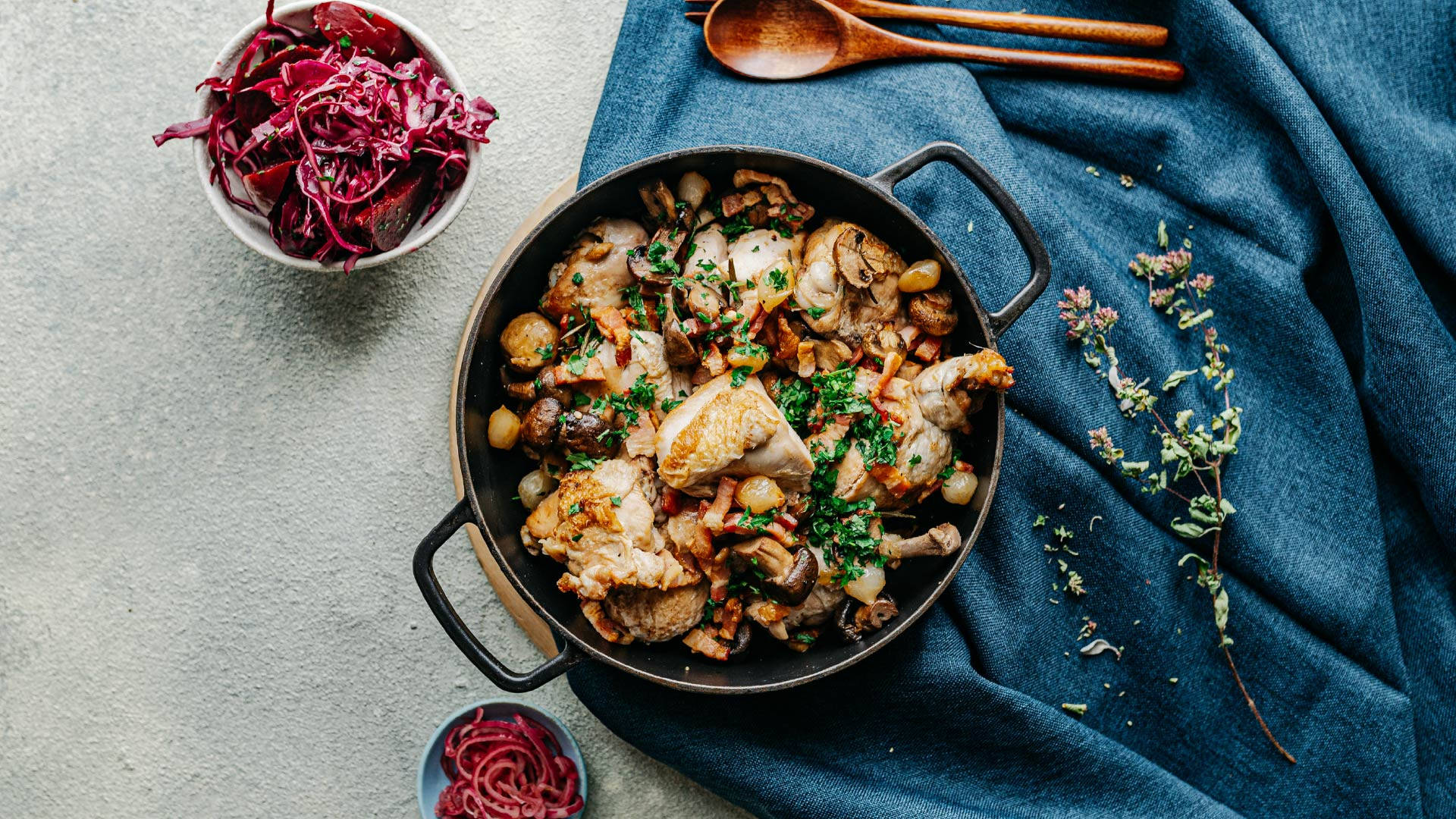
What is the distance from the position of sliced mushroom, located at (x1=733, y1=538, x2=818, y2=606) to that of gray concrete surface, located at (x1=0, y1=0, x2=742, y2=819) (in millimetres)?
1070

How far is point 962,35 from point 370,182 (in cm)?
191

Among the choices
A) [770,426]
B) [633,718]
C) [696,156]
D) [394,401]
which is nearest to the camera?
[770,426]

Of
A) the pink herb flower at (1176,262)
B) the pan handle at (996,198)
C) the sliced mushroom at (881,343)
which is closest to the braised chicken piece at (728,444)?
the sliced mushroom at (881,343)

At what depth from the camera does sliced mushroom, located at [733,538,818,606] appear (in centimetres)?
260

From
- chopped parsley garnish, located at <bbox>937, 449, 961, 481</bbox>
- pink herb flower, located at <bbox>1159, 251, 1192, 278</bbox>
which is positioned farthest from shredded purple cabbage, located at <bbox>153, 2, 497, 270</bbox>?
pink herb flower, located at <bbox>1159, 251, 1192, 278</bbox>

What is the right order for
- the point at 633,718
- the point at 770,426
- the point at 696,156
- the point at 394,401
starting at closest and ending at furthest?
the point at 770,426, the point at 696,156, the point at 633,718, the point at 394,401

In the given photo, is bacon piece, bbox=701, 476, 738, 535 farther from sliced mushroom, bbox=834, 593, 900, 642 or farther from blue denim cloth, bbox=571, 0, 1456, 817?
blue denim cloth, bbox=571, 0, 1456, 817

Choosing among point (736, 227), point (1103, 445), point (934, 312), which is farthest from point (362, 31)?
point (1103, 445)

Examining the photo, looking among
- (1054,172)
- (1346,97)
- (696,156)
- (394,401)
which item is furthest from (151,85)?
(1346,97)

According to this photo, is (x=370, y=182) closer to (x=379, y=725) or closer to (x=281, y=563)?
(x=281, y=563)

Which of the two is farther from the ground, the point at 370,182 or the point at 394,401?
the point at 370,182

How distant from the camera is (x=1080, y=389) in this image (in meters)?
3.14

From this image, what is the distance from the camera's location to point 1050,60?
3197 millimetres

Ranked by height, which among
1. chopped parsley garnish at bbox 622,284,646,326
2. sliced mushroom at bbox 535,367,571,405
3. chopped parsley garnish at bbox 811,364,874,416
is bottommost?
sliced mushroom at bbox 535,367,571,405
